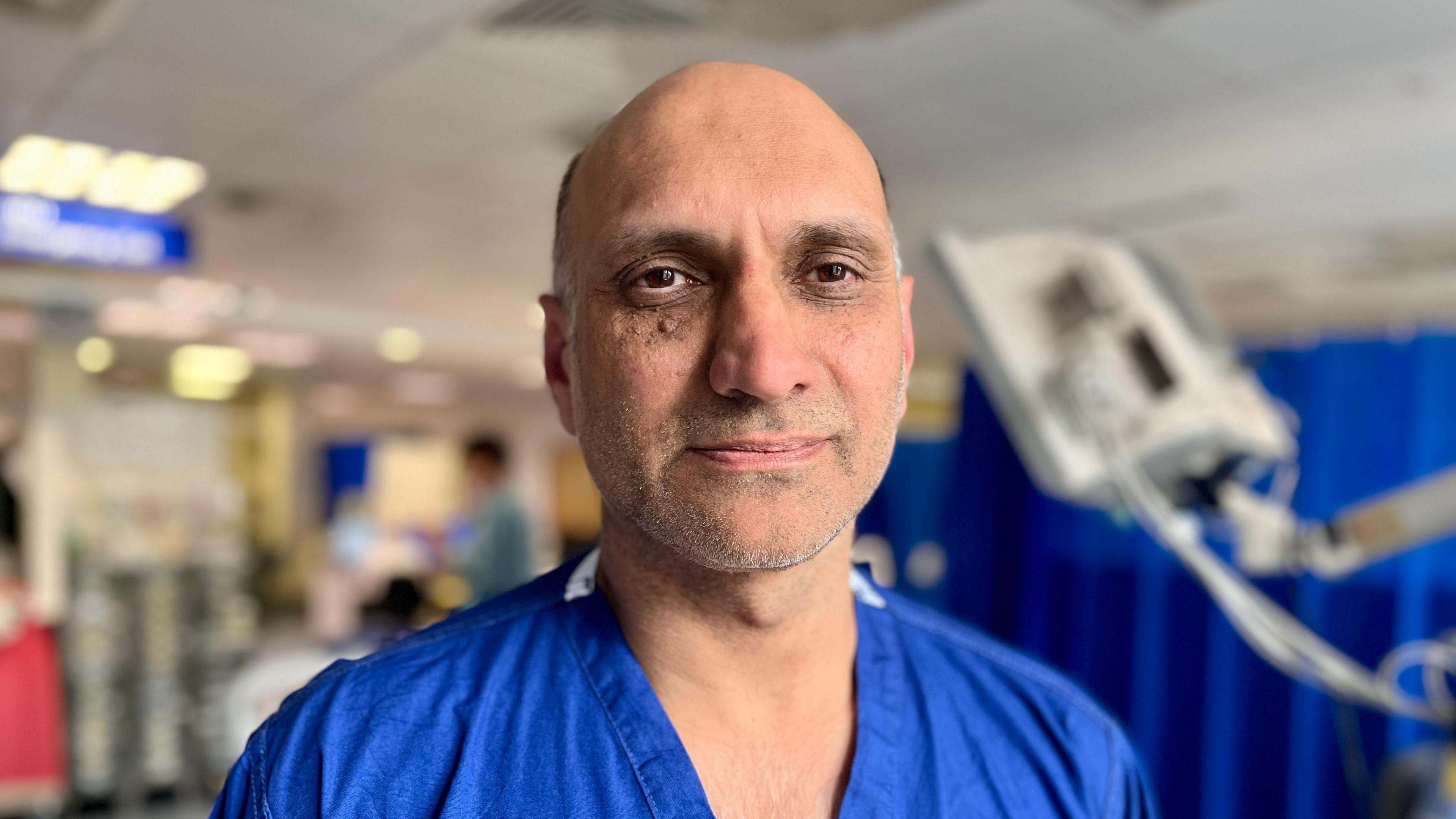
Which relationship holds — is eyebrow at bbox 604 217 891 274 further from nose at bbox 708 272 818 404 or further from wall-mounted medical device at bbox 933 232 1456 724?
wall-mounted medical device at bbox 933 232 1456 724

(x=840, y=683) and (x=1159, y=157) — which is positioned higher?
(x=1159, y=157)

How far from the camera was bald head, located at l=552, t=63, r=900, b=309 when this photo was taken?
77 cm

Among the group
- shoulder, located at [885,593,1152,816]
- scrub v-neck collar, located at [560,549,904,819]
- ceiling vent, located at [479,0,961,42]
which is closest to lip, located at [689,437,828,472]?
scrub v-neck collar, located at [560,549,904,819]

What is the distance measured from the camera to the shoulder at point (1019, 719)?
90 centimetres

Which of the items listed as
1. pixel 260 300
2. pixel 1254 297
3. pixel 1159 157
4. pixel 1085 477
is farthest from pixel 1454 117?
pixel 260 300

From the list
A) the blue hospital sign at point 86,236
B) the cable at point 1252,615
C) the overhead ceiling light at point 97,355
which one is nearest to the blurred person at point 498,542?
the blue hospital sign at point 86,236

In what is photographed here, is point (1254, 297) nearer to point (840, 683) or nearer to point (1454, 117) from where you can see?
point (1454, 117)

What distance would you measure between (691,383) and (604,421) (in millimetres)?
81

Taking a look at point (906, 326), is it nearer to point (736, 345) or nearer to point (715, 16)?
point (736, 345)

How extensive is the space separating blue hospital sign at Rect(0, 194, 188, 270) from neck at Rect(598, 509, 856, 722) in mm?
3685

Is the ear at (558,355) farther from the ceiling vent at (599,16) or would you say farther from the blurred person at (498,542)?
Result: the blurred person at (498,542)

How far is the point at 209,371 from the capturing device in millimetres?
9867

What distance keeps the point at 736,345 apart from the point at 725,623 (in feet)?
0.87

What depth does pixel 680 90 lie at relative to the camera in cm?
82
